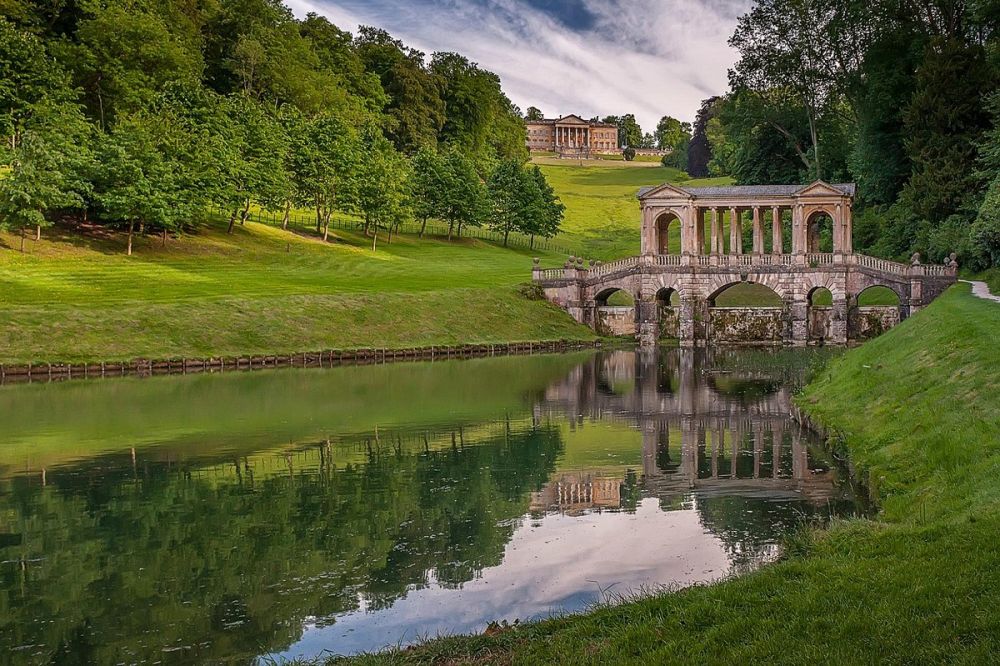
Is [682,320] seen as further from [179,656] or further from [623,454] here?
[179,656]

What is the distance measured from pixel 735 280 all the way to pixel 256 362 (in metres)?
36.5

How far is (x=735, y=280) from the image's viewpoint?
73812 mm

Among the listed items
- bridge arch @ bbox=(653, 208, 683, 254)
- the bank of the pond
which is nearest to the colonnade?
bridge arch @ bbox=(653, 208, 683, 254)

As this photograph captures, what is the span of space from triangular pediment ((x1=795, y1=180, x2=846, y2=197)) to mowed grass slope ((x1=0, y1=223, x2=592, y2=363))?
1896 centimetres

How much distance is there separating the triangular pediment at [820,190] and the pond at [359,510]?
3511 centimetres

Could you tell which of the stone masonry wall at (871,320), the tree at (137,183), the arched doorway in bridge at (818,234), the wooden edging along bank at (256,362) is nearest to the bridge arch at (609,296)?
the wooden edging along bank at (256,362)

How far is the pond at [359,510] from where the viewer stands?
48.8 feet

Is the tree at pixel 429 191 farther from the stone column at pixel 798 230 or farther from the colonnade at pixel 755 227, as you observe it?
the stone column at pixel 798 230

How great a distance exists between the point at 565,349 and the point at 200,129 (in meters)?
43.3

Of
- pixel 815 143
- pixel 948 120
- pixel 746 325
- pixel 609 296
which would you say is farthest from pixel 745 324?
pixel 815 143

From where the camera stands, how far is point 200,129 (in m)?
89.9

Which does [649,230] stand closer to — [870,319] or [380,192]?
[870,319]

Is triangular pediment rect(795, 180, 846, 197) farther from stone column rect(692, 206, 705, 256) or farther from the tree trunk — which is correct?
the tree trunk

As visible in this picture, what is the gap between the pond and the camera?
14.9m
